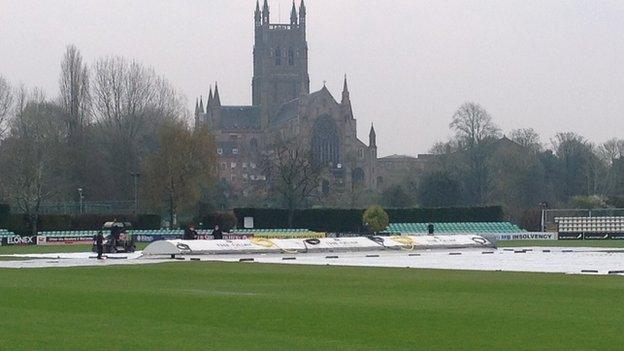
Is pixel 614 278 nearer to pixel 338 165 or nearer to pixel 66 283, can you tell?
pixel 66 283

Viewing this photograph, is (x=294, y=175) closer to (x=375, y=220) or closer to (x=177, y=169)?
(x=177, y=169)

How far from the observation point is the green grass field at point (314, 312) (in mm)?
14766

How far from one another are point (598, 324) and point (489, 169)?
107 meters

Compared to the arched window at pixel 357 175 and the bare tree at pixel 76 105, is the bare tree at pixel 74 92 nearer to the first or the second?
the bare tree at pixel 76 105

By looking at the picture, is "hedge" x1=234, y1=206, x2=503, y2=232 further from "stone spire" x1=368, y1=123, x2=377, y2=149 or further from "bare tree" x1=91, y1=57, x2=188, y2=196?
"stone spire" x1=368, y1=123, x2=377, y2=149

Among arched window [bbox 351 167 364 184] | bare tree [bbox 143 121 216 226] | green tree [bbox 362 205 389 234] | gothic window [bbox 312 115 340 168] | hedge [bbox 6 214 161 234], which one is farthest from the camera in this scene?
gothic window [bbox 312 115 340 168]

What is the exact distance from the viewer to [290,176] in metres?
102

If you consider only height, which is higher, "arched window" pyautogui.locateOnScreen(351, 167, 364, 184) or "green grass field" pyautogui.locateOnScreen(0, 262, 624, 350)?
"arched window" pyautogui.locateOnScreen(351, 167, 364, 184)

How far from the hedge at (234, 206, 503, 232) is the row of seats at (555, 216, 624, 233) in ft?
Answer: 44.5

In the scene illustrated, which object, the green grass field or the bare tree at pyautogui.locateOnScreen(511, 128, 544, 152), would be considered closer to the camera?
the green grass field

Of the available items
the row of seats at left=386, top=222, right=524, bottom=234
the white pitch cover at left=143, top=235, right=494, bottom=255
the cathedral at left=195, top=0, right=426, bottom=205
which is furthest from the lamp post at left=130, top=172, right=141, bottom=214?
the cathedral at left=195, top=0, right=426, bottom=205

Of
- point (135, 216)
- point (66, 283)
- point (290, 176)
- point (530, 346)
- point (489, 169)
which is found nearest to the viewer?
point (530, 346)

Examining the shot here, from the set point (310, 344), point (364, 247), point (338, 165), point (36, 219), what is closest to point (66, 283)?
point (310, 344)

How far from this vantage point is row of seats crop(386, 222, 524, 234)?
8798 centimetres
